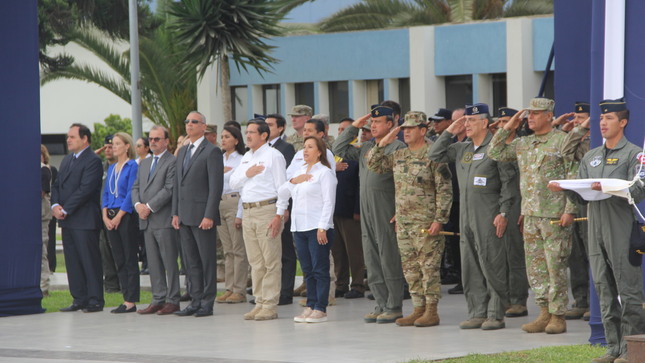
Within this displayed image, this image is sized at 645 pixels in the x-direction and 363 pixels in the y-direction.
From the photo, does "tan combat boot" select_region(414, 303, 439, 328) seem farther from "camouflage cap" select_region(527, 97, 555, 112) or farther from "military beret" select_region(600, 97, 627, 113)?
"military beret" select_region(600, 97, 627, 113)

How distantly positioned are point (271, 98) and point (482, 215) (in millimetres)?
27958

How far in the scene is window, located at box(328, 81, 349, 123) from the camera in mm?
36281

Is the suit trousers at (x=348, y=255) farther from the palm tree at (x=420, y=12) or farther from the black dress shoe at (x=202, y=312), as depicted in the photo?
the palm tree at (x=420, y=12)

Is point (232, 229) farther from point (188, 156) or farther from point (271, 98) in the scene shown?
point (271, 98)

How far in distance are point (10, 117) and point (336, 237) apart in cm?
414

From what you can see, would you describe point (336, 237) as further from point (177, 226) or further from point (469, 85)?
point (469, 85)

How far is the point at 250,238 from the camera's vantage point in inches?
472

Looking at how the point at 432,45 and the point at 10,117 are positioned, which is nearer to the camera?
the point at 10,117

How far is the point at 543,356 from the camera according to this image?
8.84m

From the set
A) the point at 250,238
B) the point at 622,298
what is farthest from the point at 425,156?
the point at 622,298

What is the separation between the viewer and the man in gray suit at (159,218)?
12.6 metres

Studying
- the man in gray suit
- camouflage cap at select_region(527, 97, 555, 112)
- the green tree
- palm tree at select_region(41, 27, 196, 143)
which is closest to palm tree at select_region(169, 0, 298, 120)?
palm tree at select_region(41, 27, 196, 143)

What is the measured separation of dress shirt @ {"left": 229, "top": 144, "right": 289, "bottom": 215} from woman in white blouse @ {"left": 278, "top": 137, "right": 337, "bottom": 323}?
→ 30 centimetres

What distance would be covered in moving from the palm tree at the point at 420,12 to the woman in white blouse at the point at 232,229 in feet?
67.0
